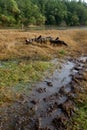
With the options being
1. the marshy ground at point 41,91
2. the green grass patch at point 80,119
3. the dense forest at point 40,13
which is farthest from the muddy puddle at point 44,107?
the dense forest at point 40,13

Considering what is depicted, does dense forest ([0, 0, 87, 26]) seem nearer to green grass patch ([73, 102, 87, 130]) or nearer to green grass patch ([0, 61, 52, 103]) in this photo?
green grass patch ([0, 61, 52, 103])

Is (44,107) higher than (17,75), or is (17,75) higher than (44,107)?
(17,75)

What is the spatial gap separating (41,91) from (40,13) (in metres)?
76.9

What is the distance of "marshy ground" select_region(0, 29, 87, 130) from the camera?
900 centimetres

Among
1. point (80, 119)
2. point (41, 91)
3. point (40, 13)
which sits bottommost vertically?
point (80, 119)

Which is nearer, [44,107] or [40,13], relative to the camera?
[44,107]

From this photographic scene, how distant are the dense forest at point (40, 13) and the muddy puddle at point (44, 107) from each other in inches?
2076

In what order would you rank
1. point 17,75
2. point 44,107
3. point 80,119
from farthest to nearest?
point 17,75 < point 44,107 < point 80,119

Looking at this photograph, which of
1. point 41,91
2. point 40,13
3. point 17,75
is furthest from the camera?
point 40,13

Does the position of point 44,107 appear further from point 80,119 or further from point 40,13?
point 40,13

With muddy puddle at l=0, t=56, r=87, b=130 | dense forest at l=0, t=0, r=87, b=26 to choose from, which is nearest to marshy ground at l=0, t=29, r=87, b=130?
muddy puddle at l=0, t=56, r=87, b=130

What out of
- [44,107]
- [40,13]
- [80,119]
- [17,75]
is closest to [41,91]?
[44,107]

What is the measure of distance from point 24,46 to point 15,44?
118cm

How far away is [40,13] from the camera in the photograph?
8612 cm
